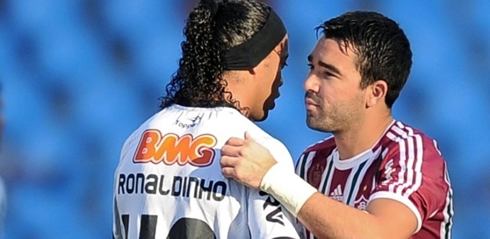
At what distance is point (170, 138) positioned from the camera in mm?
1690

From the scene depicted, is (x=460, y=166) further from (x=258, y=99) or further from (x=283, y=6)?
(x=258, y=99)

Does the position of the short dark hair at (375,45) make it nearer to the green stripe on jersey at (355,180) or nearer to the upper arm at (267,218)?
the green stripe on jersey at (355,180)

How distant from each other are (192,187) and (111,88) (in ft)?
3.15

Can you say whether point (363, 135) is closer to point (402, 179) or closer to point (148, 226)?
point (402, 179)

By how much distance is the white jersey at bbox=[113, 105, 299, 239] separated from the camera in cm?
161

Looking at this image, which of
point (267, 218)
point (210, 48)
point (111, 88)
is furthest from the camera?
point (111, 88)

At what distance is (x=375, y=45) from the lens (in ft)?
6.10

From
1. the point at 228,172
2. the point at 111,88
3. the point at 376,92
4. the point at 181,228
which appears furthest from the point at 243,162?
the point at 111,88

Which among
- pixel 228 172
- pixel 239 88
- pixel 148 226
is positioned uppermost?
pixel 239 88

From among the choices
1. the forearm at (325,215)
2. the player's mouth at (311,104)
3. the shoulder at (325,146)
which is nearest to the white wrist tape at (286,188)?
the forearm at (325,215)

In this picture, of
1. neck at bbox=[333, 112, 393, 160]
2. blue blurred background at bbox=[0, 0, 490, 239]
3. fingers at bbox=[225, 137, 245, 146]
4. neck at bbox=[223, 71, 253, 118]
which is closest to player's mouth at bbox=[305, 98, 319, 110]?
neck at bbox=[333, 112, 393, 160]

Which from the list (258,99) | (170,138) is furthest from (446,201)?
(170,138)

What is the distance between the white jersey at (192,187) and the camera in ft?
5.28

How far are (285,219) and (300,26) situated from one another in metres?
0.94
